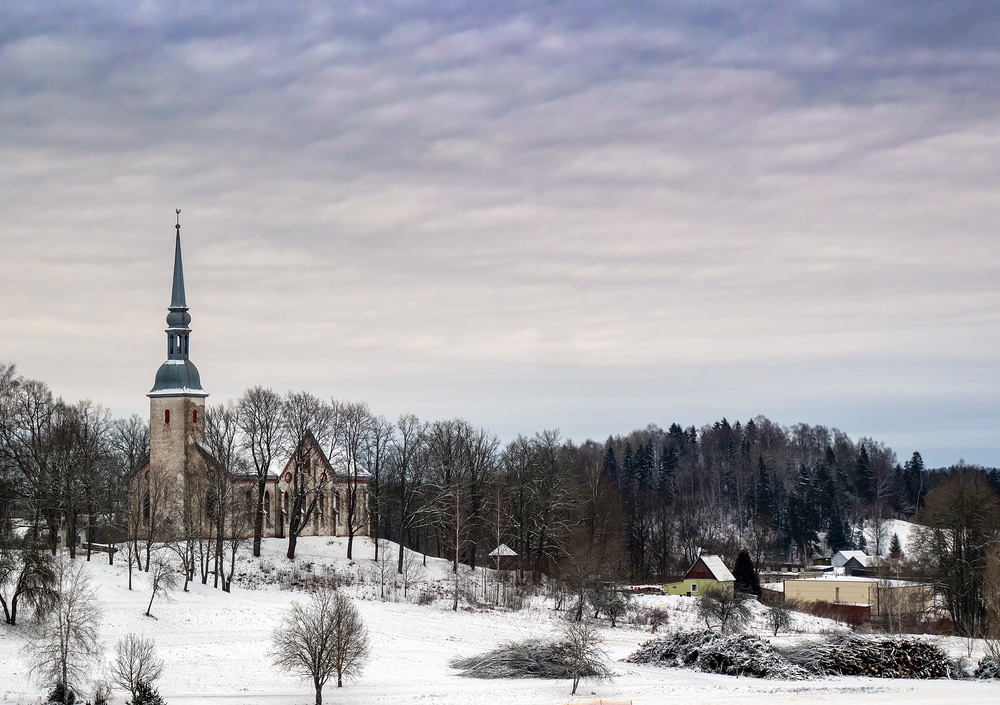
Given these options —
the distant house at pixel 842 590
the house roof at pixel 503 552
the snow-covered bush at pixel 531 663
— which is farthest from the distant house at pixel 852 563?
the snow-covered bush at pixel 531 663

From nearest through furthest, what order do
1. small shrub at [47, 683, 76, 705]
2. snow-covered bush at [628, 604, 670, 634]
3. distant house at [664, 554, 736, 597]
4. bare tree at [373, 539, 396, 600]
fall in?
small shrub at [47, 683, 76, 705] → snow-covered bush at [628, 604, 670, 634] → bare tree at [373, 539, 396, 600] → distant house at [664, 554, 736, 597]

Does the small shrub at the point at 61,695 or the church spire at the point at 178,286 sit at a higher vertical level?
the church spire at the point at 178,286

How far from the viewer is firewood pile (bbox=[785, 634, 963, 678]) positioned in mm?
56188

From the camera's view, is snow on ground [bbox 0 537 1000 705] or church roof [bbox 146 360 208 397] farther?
church roof [bbox 146 360 208 397]

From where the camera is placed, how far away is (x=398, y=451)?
302ft

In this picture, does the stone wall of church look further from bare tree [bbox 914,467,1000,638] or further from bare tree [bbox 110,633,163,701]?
bare tree [bbox 914,467,1000,638]

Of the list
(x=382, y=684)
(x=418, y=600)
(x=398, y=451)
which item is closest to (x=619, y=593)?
(x=418, y=600)

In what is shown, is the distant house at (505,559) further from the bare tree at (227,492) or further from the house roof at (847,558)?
the house roof at (847,558)

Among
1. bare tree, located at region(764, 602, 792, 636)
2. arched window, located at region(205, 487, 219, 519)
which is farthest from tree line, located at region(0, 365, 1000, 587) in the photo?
bare tree, located at region(764, 602, 792, 636)

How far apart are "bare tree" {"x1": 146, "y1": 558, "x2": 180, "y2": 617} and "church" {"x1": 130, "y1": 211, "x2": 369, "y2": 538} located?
8.90 meters

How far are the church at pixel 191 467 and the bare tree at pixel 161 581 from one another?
890 centimetres

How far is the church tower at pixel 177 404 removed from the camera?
279 feet

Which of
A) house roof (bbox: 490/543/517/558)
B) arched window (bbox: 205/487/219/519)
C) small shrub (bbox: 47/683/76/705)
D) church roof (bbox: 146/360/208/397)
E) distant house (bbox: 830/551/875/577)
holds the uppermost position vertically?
church roof (bbox: 146/360/208/397)

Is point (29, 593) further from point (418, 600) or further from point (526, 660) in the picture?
point (418, 600)
